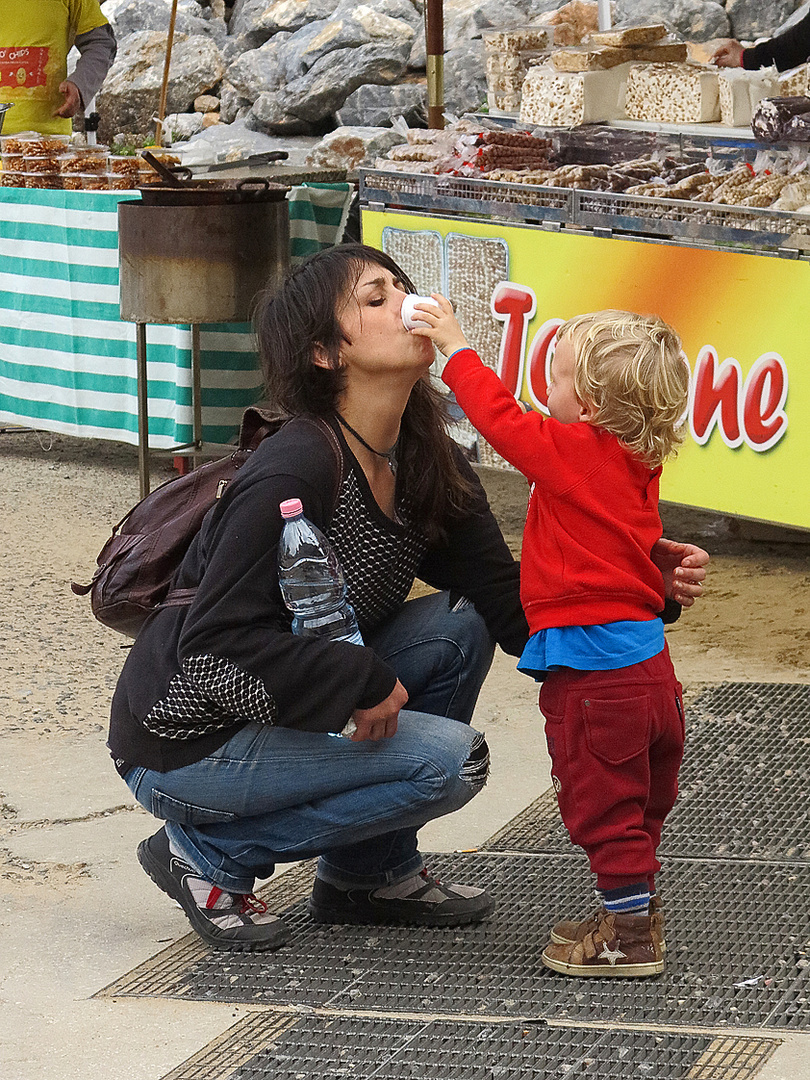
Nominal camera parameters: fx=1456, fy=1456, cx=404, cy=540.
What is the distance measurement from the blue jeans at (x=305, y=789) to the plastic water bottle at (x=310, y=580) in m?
0.21

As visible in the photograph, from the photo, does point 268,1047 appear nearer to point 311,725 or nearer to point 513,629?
point 311,725

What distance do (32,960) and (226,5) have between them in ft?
67.2

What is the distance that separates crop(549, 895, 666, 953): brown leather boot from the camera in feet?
8.80

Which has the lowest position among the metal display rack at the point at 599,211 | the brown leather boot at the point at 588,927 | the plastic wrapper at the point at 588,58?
the brown leather boot at the point at 588,927

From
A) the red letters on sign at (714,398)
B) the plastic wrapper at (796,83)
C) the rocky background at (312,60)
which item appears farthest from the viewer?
the rocky background at (312,60)

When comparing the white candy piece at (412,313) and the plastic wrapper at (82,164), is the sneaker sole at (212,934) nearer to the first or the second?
the white candy piece at (412,313)

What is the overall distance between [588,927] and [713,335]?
263 cm

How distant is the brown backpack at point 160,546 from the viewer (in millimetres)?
2801

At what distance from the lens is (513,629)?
295 centimetres

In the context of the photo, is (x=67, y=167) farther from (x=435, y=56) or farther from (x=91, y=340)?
A: (x=435, y=56)

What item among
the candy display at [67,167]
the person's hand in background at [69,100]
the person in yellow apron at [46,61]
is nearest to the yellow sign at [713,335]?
the candy display at [67,167]

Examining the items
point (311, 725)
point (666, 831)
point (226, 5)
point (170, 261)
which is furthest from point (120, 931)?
point (226, 5)

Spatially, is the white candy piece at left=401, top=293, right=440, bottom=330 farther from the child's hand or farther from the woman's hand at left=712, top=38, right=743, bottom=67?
the woman's hand at left=712, top=38, right=743, bottom=67

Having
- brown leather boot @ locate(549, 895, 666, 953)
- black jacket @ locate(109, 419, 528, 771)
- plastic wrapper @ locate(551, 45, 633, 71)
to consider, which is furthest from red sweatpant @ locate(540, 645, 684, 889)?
plastic wrapper @ locate(551, 45, 633, 71)
